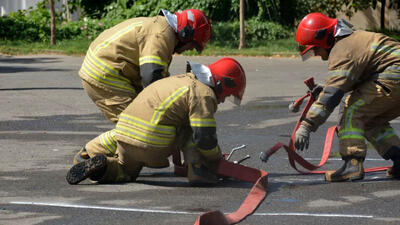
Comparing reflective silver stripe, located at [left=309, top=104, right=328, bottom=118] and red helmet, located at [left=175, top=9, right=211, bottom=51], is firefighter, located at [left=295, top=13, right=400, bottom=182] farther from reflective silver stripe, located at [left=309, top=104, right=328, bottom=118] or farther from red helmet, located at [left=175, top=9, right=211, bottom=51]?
red helmet, located at [left=175, top=9, right=211, bottom=51]

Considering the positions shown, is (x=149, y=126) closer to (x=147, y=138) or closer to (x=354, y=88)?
(x=147, y=138)

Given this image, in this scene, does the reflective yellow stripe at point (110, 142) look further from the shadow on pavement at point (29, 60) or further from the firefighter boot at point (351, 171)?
the shadow on pavement at point (29, 60)

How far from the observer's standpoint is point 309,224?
5.09 metres

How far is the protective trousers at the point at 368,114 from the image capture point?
6.50 metres

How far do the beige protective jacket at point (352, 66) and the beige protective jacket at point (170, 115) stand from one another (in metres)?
0.95

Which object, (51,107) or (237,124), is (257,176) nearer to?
(237,124)

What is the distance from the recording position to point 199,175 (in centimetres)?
629

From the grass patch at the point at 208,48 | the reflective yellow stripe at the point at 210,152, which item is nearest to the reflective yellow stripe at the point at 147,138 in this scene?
the reflective yellow stripe at the point at 210,152

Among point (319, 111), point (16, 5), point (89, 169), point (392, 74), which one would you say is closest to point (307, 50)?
point (319, 111)

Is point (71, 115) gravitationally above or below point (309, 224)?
below

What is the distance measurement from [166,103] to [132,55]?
845mm

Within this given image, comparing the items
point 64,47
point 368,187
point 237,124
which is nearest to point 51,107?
point 237,124

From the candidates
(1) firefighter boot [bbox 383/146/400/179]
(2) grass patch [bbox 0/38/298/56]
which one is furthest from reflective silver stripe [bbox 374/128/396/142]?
(2) grass patch [bbox 0/38/298/56]

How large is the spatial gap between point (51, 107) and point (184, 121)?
609 centimetres
